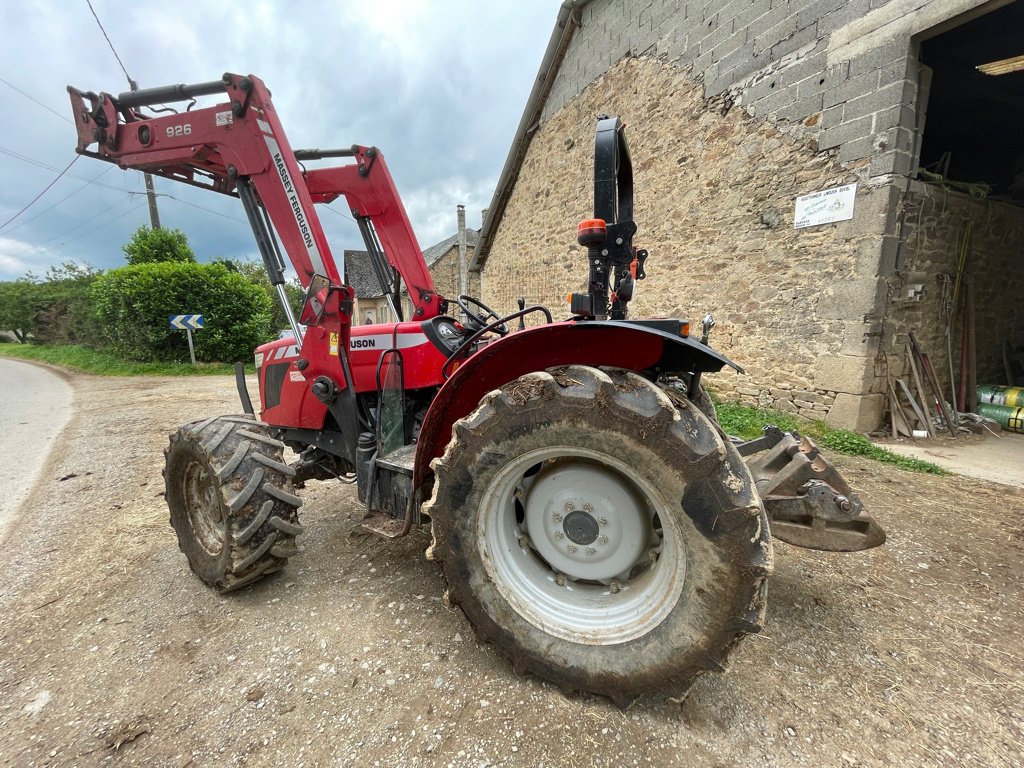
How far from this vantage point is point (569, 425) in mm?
1514

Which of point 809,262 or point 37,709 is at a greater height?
point 809,262

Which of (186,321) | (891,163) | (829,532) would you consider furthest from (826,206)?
(186,321)

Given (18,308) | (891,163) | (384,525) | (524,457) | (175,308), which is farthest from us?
(18,308)

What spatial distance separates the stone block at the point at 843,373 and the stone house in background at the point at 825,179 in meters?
0.02

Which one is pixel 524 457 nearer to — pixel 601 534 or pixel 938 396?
pixel 601 534

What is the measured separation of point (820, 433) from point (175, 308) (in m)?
16.4

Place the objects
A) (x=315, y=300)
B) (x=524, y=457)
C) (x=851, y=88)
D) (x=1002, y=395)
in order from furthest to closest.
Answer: (x=1002, y=395)
(x=851, y=88)
(x=315, y=300)
(x=524, y=457)

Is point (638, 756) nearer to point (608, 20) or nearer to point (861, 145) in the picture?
point (861, 145)

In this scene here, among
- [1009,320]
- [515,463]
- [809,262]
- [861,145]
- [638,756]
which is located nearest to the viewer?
[638,756]

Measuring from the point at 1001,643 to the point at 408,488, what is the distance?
108 inches

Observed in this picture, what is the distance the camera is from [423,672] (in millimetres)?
1795

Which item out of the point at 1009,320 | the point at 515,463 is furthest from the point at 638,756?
the point at 1009,320

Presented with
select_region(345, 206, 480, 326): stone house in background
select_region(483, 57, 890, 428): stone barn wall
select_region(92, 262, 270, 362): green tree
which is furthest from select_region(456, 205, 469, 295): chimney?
select_region(92, 262, 270, 362): green tree

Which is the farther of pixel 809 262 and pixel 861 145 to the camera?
pixel 809 262
